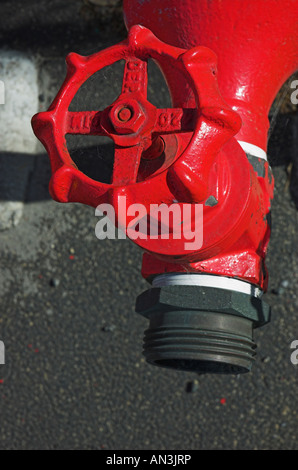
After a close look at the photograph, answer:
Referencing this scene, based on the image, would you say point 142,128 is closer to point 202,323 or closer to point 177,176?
point 177,176

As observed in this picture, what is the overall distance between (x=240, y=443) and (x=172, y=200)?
111cm

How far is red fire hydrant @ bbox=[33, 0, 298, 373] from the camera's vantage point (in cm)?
81

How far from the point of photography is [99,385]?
5.58ft

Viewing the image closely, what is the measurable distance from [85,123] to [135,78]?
112 mm

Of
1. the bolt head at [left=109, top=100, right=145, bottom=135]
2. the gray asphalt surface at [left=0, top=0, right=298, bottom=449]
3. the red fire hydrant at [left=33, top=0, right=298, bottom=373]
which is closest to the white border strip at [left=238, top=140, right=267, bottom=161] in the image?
the red fire hydrant at [left=33, top=0, right=298, bottom=373]

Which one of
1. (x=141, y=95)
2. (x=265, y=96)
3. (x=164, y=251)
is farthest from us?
(x=265, y=96)

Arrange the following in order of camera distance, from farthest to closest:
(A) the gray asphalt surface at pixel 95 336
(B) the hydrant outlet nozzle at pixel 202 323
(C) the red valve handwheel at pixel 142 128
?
(A) the gray asphalt surface at pixel 95 336 < (B) the hydrant outlet nozzle at pixel 202 323 < (C) the red valve handwheel at pixel 142 128

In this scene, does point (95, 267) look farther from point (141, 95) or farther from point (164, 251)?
point (141, 95)

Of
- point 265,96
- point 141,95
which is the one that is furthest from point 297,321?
point 141,95

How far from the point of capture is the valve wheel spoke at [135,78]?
2.74 ft

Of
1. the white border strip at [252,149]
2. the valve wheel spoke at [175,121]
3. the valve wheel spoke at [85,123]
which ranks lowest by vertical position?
the valve wheel spoke at [175,121]

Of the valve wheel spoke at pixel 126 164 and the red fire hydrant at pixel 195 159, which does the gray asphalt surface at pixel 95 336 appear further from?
the valve wheel spoke at pixel 126 164

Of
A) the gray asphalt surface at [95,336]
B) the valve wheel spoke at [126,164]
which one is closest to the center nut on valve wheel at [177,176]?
the valve wheel spoke at [126,164]

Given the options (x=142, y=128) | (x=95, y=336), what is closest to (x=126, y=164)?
(x=142, y=128)
